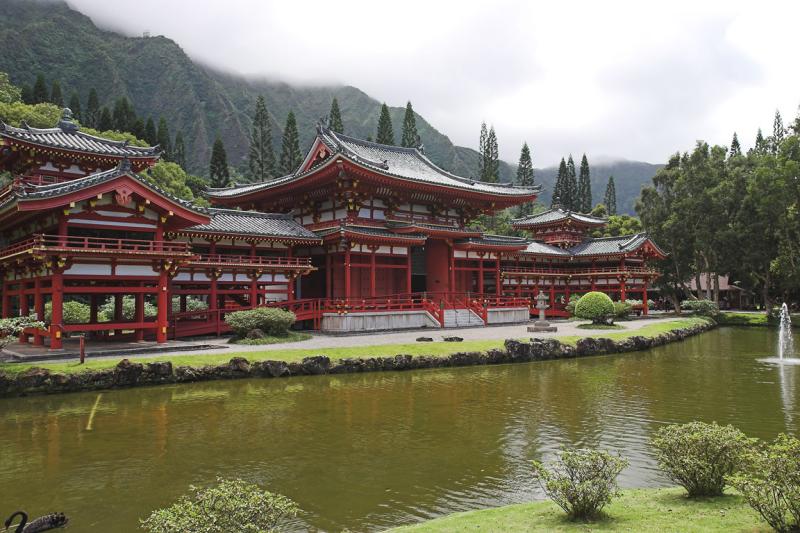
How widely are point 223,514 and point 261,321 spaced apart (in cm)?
2184

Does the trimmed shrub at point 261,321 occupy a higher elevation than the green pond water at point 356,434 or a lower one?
higher

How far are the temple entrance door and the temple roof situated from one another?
19530 millimetres

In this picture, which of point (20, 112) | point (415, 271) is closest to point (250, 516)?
point (415, 271)

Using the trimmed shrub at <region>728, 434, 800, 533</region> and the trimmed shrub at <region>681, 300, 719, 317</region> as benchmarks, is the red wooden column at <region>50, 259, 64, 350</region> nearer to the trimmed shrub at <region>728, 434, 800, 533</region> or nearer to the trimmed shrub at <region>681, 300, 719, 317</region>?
the trimmed shrub at <region>728, 434, 800, 533</region>

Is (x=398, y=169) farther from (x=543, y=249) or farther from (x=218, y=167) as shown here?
(x=218, y=167)

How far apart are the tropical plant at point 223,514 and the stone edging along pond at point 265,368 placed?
14.3m

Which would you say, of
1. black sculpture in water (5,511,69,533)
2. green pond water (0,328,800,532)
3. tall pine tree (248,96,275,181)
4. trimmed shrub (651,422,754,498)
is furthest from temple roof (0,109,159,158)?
tall pine tree (248,96,275,181)

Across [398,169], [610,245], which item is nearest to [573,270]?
[610,245]

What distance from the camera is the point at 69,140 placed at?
27938 millimetres

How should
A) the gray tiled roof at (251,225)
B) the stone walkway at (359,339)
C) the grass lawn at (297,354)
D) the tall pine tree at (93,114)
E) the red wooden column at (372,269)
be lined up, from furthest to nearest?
the tall pine tree at (93,114), the red wooden column at (372,269), the gray tiled roof at (251,225), the stone walkway at (359,339), the grass lawn at (297,354)

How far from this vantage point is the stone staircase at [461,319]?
35875mm

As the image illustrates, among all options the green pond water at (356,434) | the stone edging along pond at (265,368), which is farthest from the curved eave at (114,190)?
the green pond water at (356,434)

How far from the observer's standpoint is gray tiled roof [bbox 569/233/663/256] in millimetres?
51281

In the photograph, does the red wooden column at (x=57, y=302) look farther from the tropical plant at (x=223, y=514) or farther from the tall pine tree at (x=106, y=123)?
the tall pine tree at (x=106, y=123)
